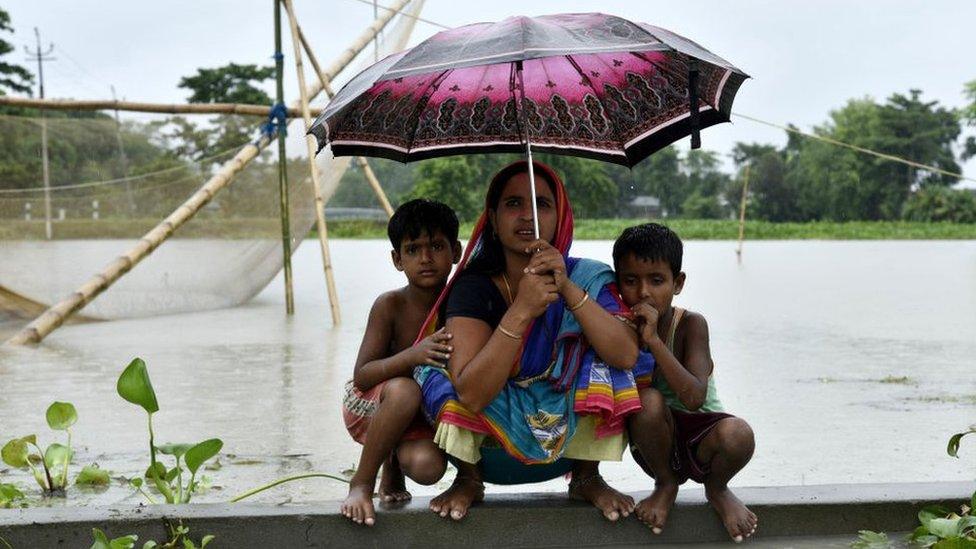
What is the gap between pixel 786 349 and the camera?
7.52m

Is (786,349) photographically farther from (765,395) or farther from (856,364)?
(765,395)

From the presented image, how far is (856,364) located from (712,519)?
4.46 metres

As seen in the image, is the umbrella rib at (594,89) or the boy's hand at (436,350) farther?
the umbrella rib at (594,89)

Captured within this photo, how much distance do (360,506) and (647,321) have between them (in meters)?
0.75

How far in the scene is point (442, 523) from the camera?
2.50 meters

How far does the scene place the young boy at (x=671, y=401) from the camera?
7.98 ft

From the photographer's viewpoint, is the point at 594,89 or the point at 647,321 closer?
the point at 647,321

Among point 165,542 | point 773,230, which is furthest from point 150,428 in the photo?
point 773,230

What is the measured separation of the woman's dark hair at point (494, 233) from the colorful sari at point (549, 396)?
0.19 m

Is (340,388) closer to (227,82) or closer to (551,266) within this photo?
(551,266)

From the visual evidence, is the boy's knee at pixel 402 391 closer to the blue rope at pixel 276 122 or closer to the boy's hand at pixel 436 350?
the boy's hand at pixel 436 350

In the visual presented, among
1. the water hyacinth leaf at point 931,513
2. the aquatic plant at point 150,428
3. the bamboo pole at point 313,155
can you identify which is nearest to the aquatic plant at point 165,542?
the aquatic plant at point 150,428

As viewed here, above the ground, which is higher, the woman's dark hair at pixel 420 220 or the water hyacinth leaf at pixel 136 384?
the woman's dark hair at pixel 420 220

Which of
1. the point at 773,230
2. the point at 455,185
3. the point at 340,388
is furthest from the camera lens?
the point at 773,230
